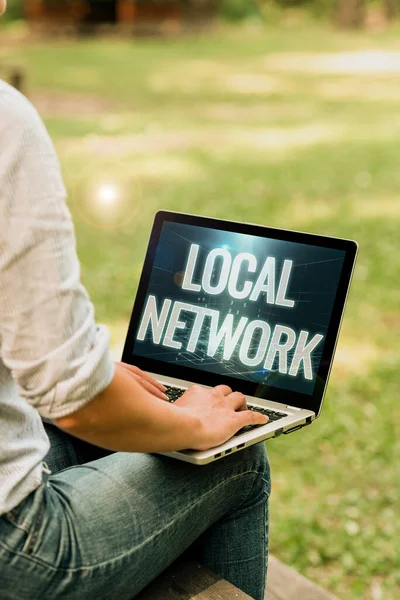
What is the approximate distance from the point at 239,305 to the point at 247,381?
0.59 feet

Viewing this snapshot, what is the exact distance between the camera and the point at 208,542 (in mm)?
1652

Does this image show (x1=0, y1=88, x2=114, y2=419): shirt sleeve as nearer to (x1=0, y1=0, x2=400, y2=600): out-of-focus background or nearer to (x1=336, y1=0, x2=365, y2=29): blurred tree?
(x1=0, y1=0, x2=400, y2=600): out-of-focus background

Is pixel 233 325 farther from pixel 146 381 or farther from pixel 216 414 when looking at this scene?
pixel 216 414

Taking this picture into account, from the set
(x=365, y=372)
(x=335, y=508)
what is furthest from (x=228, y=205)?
(x=335, y=508)

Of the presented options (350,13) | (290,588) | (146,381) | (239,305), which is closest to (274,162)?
(290,588)

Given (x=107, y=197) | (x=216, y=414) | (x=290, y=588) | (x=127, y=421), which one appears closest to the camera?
(x=127, y=421)

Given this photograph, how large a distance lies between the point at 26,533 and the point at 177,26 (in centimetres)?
2240

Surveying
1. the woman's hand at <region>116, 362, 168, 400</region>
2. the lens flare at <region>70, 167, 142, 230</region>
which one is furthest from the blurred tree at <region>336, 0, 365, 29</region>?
the woman's hand at <region>116, 362, 168, 400</region>

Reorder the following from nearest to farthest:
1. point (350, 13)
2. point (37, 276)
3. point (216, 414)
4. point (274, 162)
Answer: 1. point (37, 276)
2. point (216, 414)
3. point (274, 162)
4. point (350, 13)

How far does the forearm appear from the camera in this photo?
1.25m

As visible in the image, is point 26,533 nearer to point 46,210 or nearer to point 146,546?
point 146,546

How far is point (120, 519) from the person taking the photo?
1.40 meters

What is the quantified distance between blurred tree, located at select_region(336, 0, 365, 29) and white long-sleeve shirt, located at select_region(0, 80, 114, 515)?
81.0ft

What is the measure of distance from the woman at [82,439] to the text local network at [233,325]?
251 millimetres
